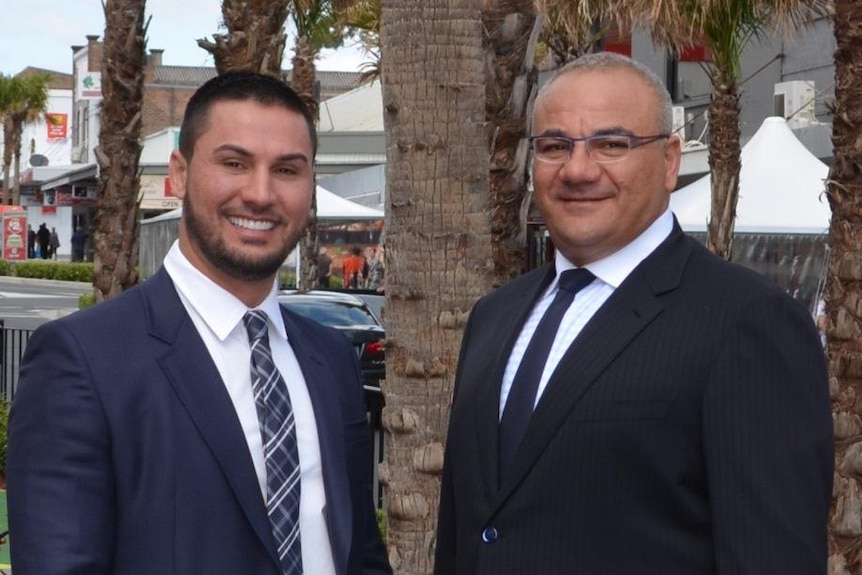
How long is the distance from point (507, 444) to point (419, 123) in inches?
82.1

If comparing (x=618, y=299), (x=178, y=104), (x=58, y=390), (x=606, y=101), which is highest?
(x=178, y=104)

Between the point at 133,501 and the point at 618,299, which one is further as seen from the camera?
the point at 618,299

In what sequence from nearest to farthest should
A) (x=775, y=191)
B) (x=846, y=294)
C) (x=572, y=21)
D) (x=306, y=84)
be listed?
(x=846, y=294)
(x=572, y=21)
(x=775, y=191)
(x=306, y=84)

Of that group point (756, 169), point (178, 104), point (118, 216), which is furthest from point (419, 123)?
point (178, 104)

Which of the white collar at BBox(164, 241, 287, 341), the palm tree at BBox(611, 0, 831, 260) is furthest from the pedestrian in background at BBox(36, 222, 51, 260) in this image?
the white collar at BBox(164, 241, 287, 341)

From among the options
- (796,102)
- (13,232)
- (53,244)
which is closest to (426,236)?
(796,102)

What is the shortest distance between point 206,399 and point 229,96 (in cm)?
66

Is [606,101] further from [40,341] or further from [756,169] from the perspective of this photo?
[756,169]

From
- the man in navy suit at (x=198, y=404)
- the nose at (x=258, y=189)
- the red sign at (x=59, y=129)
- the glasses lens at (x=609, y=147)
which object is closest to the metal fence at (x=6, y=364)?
the man in navy suit at (x=198, y=404)

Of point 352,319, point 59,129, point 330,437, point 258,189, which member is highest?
point 59,129

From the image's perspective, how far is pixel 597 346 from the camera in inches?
114

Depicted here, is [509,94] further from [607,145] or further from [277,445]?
[277,445]

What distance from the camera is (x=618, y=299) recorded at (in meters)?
2.97

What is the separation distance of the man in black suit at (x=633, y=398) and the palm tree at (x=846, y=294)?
3628mm
